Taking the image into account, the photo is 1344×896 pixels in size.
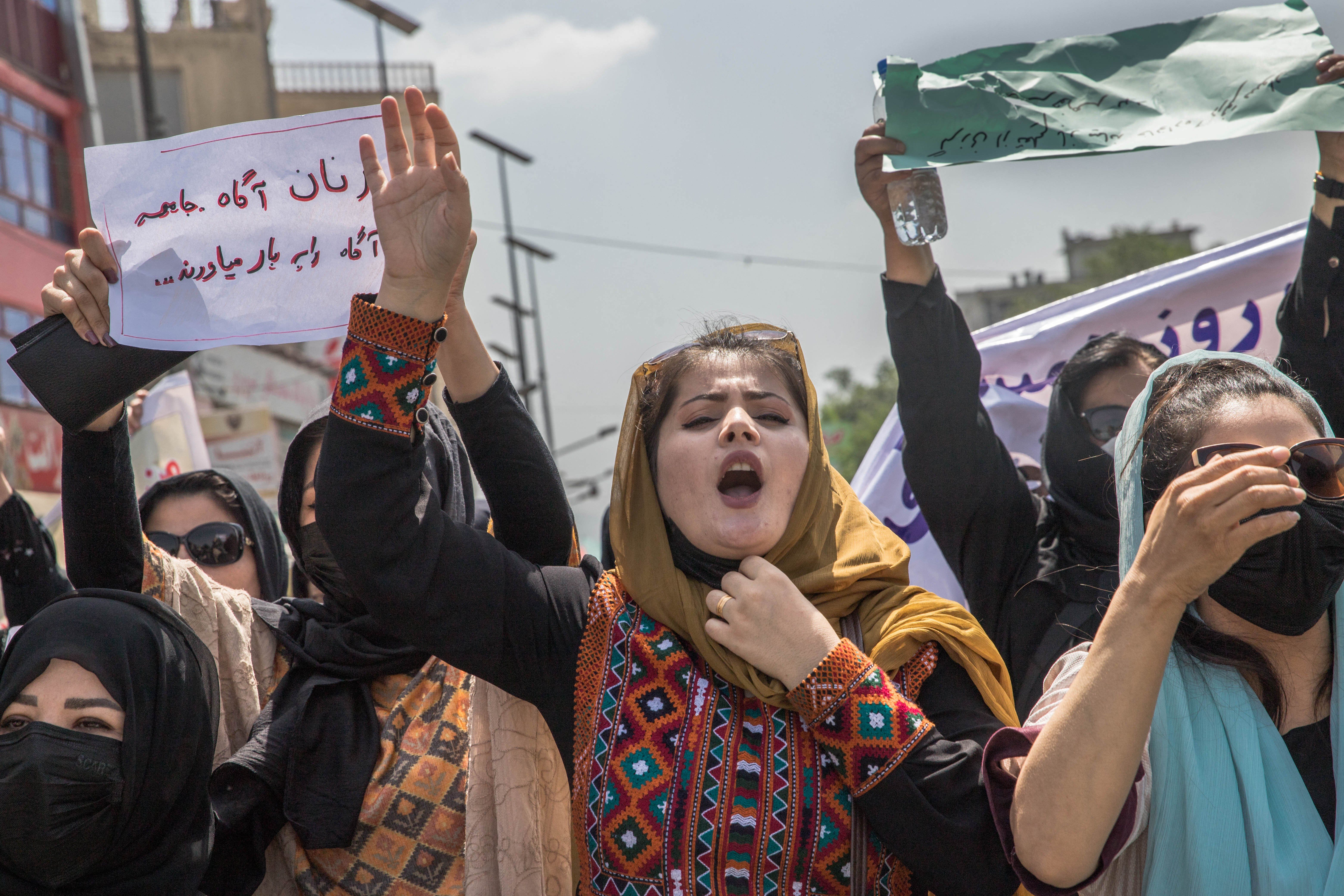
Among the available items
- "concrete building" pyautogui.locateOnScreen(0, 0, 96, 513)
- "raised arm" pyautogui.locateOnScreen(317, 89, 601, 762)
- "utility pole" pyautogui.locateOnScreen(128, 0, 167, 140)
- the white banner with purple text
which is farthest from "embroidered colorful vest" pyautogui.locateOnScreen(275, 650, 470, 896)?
"concrete building" pyautogui.locateOnScreen(0, 0, 96, 513)

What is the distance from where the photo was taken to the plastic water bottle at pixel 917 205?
2688mm

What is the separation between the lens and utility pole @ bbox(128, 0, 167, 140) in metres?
9.15

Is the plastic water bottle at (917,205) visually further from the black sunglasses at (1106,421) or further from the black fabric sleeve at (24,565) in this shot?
the black fabric sleeve at (24,565)

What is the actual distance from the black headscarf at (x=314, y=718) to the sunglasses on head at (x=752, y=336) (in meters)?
0.45

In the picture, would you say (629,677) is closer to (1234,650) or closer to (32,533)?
(1234,650)

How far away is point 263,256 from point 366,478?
2.05 feet

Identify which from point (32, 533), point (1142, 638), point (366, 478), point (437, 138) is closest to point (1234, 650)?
point (1142, 638)

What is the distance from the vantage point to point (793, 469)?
2047mm

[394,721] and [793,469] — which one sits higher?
[793,469]

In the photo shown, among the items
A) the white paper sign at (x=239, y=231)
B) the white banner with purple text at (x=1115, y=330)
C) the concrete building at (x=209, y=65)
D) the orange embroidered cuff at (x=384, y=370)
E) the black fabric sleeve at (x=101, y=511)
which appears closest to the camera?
the orange embroidered cuff at (x=384, y=370)

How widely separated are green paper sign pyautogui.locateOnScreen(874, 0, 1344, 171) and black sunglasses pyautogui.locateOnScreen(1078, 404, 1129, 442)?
667 millimetres

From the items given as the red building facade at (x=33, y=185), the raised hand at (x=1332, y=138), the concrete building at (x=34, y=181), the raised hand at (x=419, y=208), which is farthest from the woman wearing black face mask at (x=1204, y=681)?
the red building facade at (x=33, y=185)

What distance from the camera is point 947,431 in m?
2.64

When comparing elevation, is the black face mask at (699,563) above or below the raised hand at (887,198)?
below
